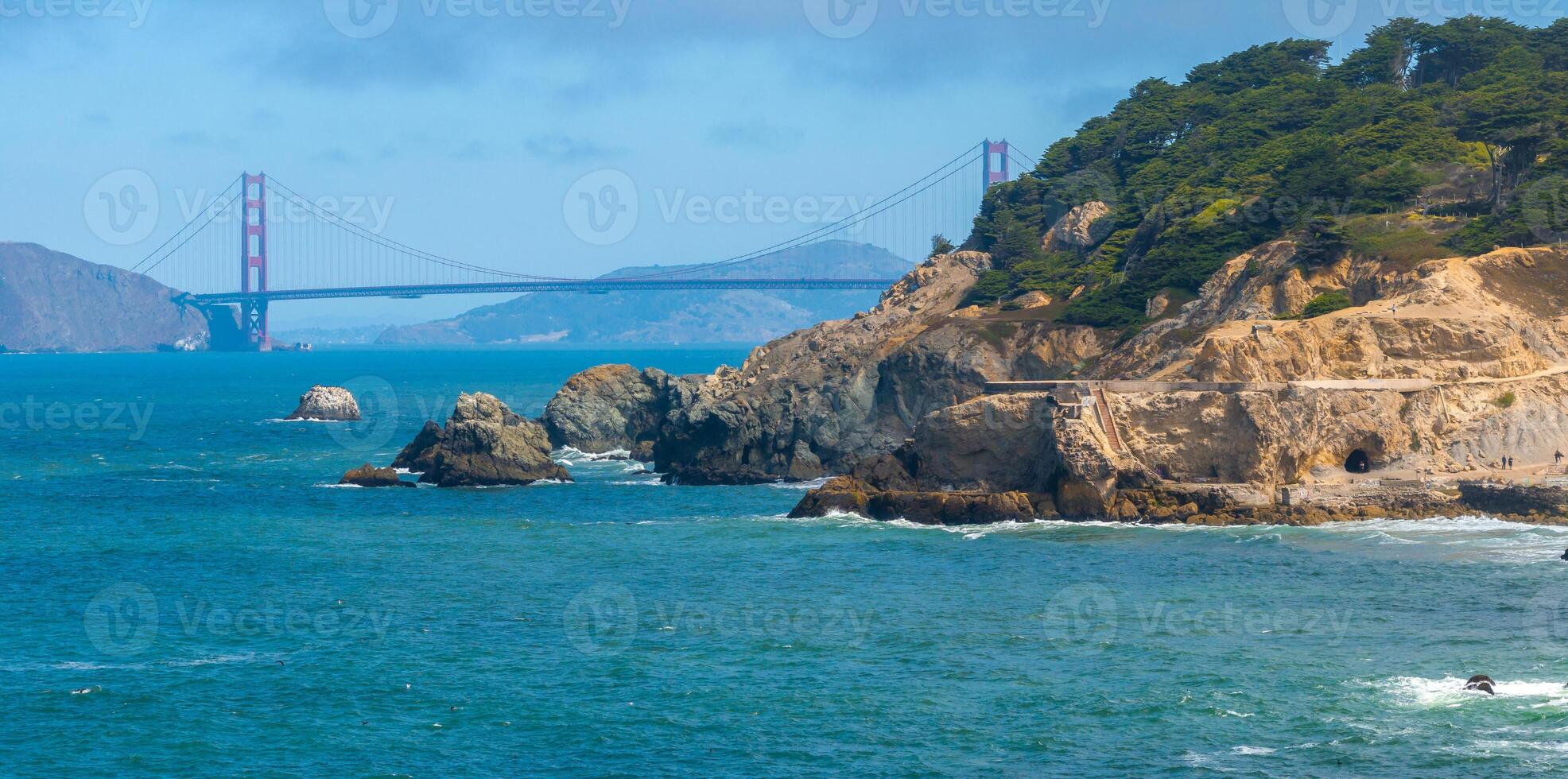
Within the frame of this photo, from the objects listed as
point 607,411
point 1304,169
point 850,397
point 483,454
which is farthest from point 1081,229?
point 483,454

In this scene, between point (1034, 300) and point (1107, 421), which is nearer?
point (1107, 421)

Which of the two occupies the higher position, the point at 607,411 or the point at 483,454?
the point at 607,411

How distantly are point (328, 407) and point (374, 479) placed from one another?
5284 cm

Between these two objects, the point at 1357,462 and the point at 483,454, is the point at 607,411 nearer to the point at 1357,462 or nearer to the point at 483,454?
the point at 483,454

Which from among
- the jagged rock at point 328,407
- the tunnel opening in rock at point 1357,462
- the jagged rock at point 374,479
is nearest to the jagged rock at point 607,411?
the jagged rock at point 374,479

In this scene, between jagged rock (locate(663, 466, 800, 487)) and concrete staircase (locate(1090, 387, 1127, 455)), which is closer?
concrete staircase (locate(1090, 387, 1127, 455))

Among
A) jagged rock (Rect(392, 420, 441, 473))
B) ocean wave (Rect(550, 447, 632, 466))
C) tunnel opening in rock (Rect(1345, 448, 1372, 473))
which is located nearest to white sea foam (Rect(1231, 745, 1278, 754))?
tunnel opening in rock (Rect(1345, 448, 1372, 473))

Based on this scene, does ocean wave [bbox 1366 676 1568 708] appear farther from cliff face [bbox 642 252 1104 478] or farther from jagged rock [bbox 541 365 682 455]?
jagged rock [bbox 541 365 682 455]

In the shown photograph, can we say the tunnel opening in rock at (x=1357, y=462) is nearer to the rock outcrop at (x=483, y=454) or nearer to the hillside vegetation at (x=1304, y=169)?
the hillside vegetation at (x=1304, y=169)

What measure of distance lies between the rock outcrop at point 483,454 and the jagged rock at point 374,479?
4.74 feet

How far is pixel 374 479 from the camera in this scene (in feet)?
282

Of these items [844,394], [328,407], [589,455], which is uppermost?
[328,407]

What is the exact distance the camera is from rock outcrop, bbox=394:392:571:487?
84.8 m

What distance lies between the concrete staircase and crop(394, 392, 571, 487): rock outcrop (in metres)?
30.7
